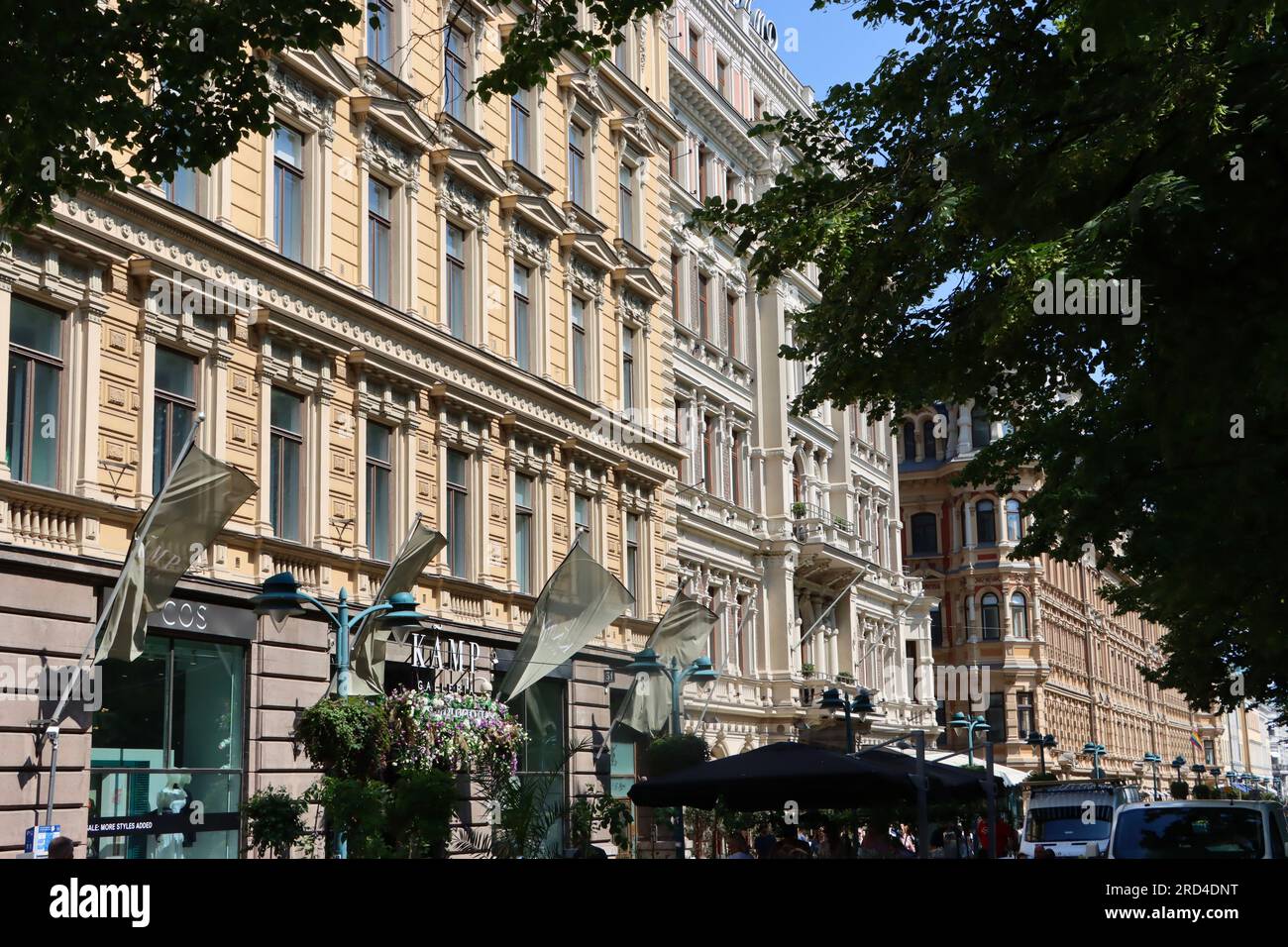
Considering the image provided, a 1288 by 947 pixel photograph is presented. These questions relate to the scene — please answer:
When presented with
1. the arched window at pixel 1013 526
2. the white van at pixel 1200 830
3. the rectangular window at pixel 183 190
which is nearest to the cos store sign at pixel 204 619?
the rectangular window at pixel 183 190

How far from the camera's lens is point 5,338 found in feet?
59.7

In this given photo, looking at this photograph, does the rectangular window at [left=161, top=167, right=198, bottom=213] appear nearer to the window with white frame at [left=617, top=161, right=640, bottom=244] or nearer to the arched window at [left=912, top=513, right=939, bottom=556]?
the window with white frame at [left=617, top=161, right=640, bottom=244]

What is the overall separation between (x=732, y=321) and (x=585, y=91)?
46.9 feet

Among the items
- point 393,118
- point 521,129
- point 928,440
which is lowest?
point 393,118

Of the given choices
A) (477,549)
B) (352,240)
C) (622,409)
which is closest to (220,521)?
(352,240)

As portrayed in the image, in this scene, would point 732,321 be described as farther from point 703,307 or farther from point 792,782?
point 792,782

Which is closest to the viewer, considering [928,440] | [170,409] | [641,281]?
[170,409]

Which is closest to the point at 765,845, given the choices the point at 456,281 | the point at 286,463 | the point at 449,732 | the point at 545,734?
the point at 449,732

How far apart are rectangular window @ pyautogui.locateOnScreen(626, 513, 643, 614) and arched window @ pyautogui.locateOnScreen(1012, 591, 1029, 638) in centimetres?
4910

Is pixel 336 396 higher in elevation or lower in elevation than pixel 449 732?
higher

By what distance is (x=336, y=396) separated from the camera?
24.2 metres
